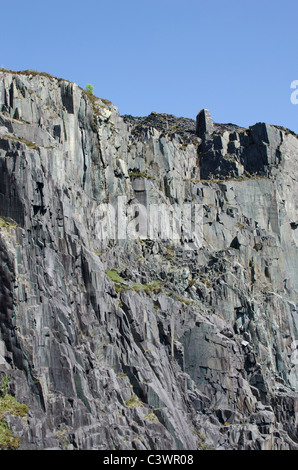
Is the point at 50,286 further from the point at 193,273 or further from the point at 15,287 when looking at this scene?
the point at 193,273

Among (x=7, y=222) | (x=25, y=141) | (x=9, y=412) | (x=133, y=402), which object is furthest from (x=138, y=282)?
(x=9, y=412)

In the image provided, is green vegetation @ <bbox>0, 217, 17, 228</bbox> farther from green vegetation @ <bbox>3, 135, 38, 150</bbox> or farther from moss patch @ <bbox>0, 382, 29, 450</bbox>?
moss patch @ <bbox>0, 382, 29, 450</bbox>

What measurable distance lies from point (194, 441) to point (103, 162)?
3927cm

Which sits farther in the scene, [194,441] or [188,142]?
[188,142]

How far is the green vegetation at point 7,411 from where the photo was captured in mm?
49594

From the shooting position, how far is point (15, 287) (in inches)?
2203

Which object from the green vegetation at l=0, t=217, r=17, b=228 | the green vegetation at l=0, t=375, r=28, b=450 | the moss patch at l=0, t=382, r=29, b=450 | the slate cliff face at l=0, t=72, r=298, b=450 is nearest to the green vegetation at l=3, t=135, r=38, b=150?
the slate cliff face at l=0, t=72, r=298, b=450

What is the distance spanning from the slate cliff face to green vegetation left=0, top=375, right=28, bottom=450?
64 centimetres

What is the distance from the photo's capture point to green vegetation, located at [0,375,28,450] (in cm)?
4959

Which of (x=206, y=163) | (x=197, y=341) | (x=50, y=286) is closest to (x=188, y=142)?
(x=206, y=163)

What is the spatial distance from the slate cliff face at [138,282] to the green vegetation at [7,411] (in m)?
0.64

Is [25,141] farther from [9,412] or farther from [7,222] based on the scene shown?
[9,412]

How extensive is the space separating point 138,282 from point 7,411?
96.9ft

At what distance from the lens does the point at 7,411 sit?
51.3 meters
